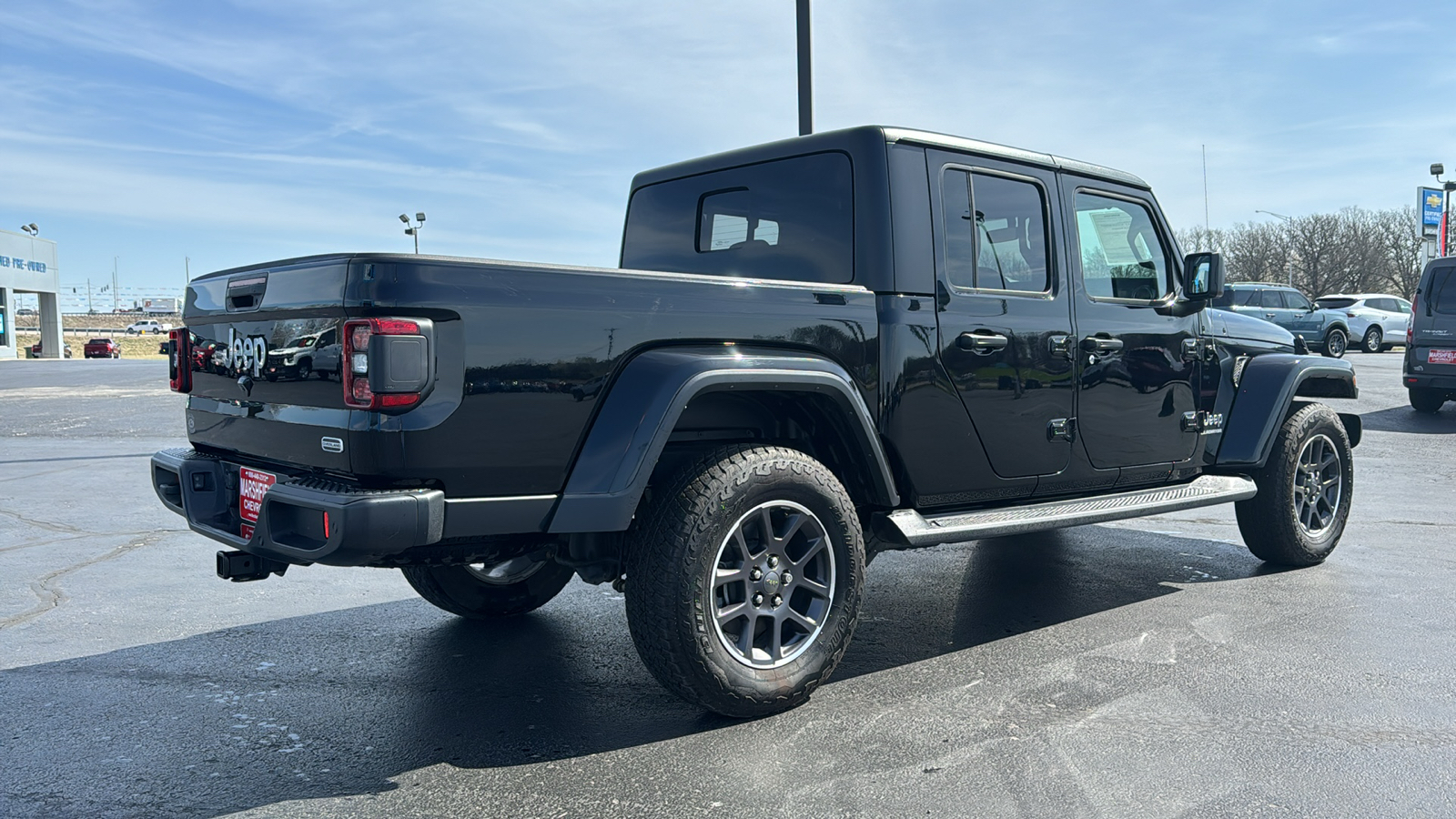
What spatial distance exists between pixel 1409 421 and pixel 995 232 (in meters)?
11.9

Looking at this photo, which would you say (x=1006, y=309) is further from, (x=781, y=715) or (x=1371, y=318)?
(x=1371, y=318)

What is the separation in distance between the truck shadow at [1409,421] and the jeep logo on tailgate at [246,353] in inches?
488

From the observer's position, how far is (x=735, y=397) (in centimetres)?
385

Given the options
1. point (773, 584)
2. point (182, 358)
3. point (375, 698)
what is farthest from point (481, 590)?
point (773, 584)

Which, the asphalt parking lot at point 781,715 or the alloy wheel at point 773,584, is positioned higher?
the alloy wheel at point 773,584

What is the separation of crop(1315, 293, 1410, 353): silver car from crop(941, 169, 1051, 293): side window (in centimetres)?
2864

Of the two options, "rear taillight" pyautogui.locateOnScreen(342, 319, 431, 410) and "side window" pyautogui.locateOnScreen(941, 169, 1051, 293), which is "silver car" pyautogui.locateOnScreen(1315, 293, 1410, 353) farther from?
"rear taillight" pyautogui.locateOnScreen(342, 319, 431, 410)

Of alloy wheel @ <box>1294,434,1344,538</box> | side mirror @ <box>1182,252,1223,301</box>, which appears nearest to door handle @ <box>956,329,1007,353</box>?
side mirror @ <box>1182,252,1223,301</box>

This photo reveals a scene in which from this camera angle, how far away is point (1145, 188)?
5469mm

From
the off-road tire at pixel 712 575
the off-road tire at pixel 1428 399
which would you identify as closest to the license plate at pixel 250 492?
the off-road tire at pixel 712 575

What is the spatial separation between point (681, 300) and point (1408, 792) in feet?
8.27

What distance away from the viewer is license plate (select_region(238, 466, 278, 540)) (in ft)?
11.3

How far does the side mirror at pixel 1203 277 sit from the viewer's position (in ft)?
17.3

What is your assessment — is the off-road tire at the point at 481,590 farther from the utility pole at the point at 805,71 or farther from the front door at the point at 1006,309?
the utility pole at the point at 805,71
